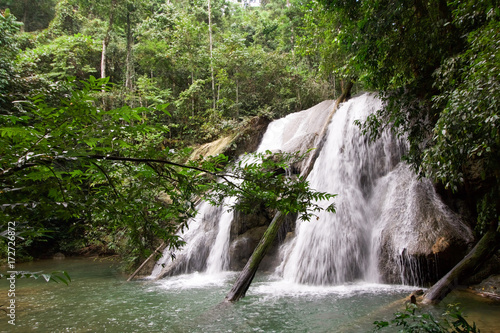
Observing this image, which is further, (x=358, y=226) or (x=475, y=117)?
(x=358, y=226)

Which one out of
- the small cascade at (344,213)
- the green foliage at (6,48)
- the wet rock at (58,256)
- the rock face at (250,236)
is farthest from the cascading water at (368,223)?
the wet rock at (58,256)

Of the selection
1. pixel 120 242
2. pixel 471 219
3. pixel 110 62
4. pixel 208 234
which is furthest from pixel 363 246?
pixel 110 62

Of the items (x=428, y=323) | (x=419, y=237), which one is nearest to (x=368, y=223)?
(x=419, y=237)

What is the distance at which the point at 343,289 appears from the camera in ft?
21.5

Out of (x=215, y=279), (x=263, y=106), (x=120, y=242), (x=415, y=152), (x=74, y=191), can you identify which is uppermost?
(x=263, y=106)

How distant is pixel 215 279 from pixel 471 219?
7.05 meters

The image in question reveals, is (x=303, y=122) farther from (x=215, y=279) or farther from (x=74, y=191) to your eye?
(x=74, y=191)

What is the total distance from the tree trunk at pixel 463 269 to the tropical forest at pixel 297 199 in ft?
0.10

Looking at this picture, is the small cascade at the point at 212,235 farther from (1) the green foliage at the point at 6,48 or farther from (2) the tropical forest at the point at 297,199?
(1) the green foliage at the point at 6,48

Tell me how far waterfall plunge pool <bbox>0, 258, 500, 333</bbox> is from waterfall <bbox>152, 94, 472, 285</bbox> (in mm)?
579

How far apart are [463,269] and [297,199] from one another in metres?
4.28

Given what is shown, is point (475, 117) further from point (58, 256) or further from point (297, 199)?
point (58, 256)

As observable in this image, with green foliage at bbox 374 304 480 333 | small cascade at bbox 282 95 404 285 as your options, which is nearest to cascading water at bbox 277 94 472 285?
small cascade at bbox 282 95 404 285

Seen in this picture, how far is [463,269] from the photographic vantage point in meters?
4.92
